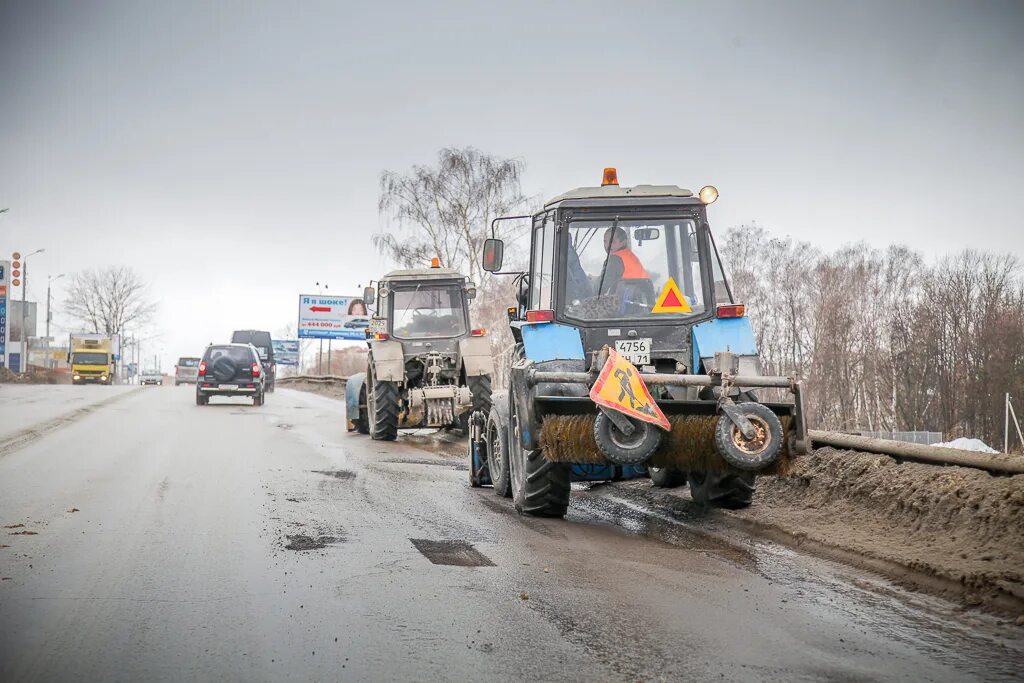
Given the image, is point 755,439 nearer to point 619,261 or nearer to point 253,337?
point 619,261

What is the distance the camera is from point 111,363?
63156mm

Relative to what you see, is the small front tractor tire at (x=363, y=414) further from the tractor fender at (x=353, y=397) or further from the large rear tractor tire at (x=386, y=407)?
the large rear tractor tire at (x=386, y=407)

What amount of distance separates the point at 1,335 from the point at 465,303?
167ft

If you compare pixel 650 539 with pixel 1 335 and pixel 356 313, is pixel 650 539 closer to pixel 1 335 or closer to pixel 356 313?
pixel 356 313

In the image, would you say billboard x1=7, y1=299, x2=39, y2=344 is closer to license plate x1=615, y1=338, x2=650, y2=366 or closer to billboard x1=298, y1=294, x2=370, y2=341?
billboard x1=298, y1=294, x2=370, y2=341

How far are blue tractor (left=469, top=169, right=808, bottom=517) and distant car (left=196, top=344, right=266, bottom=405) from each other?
21520 millimetres

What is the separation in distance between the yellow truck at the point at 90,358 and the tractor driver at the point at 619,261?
5959 cm

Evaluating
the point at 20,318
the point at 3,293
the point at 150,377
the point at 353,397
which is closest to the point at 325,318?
the point at 3,293

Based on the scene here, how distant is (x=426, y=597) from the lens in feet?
17.6

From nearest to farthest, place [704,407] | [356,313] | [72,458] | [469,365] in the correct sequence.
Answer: [704,407] < [72,458] < [469,365] < [356,313]

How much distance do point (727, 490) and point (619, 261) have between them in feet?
7.20

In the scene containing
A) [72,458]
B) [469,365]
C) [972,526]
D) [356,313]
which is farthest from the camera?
[356,313]

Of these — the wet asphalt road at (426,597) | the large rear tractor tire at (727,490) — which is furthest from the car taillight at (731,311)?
the wet asphalt road at (426,597)

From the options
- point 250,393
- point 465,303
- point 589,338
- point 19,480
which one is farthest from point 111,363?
point 589,338
